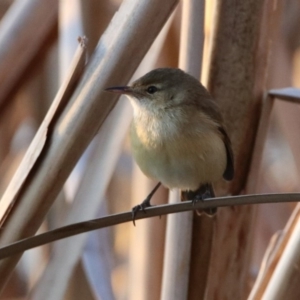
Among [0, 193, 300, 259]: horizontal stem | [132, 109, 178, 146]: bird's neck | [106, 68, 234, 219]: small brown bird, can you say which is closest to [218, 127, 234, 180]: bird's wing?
[106, 68, 234, 219]: small brown bird

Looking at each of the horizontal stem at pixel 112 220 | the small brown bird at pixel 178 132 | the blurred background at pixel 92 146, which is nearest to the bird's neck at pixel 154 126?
the small brown bird at pixel 178 132

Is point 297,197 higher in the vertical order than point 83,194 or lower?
higher

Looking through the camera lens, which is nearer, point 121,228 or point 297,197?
point 297,197

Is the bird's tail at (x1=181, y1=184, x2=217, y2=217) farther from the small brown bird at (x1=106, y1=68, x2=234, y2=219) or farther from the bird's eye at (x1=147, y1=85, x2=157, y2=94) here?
the bird's eye at (x1=147, y1=85, x2=157, y2=94)

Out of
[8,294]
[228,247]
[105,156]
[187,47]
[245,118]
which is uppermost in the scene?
[187,47]

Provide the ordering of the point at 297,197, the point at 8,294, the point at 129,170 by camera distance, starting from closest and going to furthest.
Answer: the point at 297,197, the point at 8,294, the point at 129,170

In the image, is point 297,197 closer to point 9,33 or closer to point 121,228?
point 9,33

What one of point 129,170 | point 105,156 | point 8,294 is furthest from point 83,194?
point 129,170
